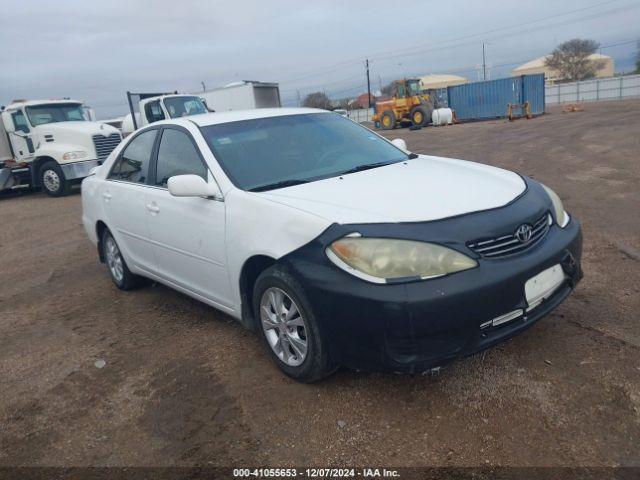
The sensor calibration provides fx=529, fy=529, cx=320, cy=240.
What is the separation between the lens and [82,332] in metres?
4.43

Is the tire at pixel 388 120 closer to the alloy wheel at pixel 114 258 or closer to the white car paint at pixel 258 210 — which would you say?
the alloy wheel at pixel 114 258

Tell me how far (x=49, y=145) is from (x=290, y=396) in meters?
13.2

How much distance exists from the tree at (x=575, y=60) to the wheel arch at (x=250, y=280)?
74497mm

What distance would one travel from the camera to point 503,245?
2764 mm

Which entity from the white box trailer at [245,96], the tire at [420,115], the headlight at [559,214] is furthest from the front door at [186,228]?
the tire at [420,115]

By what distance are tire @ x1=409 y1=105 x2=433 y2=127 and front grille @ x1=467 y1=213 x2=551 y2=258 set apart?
92.1ft

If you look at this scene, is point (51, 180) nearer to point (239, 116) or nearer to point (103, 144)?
point (103, 144)

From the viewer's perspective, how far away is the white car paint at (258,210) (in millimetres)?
2902

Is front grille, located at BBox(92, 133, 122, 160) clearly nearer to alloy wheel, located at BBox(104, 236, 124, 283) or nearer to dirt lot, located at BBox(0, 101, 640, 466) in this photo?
alloy wheel, located at BBox(104, 236, 124, 283)

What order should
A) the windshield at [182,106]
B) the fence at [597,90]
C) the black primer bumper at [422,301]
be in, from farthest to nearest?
the fence at [597,90] → the windshield at [182,106] → the black primer bumper at [422,301]

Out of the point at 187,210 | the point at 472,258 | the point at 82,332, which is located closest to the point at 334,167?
the point at 187,210

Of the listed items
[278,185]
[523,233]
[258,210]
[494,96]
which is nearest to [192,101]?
[278,185]

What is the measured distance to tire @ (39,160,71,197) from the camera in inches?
540

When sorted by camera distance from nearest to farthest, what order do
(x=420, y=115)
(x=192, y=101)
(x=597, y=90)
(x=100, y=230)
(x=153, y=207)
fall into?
(x=153, y=207) → (x=100, y=230) → (x=192, y=101) → (x=420, y=115) → (x=597, y=90)
